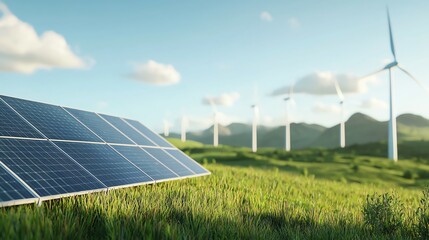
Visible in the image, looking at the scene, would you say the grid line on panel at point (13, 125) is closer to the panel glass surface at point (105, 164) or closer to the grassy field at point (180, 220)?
the panel glass surface at point (105, 164)

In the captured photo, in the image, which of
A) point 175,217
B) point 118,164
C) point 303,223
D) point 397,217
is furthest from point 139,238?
point 397,217

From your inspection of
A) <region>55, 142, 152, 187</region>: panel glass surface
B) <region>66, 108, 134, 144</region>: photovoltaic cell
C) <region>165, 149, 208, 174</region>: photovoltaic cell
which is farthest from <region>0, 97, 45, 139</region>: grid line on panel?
<region>165, 149, 208, 174</region>: photovoltaic cell

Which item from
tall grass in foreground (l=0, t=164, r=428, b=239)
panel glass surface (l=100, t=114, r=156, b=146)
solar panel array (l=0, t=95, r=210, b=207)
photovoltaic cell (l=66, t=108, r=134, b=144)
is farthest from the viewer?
panel glass surface (l=100, t=114, r=156, b=146)

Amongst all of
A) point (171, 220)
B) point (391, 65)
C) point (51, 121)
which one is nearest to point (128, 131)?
point (51, 121)

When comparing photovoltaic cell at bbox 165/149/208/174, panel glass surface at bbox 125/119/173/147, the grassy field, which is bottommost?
the grassy field

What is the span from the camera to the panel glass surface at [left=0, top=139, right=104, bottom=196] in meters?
8.83

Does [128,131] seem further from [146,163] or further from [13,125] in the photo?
[13,125]

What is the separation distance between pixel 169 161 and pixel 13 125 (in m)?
6.90

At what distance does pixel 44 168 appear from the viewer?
9.63m

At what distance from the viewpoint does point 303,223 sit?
10.3 m

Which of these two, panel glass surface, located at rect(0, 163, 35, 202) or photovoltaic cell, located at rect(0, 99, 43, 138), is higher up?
Result: photovoltaic cell, located at rect(0, 99, 43, 138)

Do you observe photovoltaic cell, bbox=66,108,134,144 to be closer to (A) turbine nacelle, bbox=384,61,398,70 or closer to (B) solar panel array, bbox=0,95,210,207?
(B) solar panel array, bbox=0,95,210,207

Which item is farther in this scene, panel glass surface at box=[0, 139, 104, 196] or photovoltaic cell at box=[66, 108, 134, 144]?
photovoltaic cell at box=[66, 108, 134, 144]

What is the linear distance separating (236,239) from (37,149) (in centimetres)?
580
